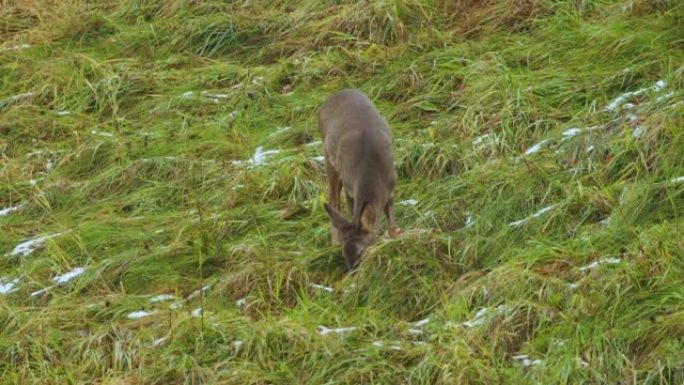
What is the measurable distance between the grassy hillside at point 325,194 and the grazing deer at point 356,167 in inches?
6.2

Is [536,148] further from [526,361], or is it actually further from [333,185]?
[526,361]

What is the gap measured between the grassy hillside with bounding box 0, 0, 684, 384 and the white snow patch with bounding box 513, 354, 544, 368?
0.01 meters

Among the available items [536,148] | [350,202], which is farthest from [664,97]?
[350,202]

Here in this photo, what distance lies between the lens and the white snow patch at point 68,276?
8633 millimetres

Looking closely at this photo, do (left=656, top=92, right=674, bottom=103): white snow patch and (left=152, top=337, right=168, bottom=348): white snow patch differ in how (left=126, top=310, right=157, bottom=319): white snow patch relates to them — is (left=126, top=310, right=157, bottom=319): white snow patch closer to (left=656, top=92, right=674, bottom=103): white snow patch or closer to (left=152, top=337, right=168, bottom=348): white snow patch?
(left=152, top=337, right=168, bottom=348): white snow patch

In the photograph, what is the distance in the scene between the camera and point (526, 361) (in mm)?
6770

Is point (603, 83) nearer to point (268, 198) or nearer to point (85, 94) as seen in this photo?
point (268, 198)

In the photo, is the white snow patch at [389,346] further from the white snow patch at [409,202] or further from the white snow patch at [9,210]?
the white snow patch at [9,210]

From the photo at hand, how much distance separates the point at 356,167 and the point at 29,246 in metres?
1.84

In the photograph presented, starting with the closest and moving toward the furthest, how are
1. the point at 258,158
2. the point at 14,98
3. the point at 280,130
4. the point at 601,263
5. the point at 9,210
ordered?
the point at 601,263 < the point at 9,210 < the point at 258,158 < the point at 280,130 < the point at 14,98

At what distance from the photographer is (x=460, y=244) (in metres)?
8.22

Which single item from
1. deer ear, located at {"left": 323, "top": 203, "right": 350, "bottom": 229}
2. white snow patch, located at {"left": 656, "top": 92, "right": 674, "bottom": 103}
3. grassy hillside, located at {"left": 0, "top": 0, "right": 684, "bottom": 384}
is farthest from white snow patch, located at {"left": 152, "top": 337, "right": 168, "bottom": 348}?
white snow patch, located at {"left": 656, "top": 92, "right": 674, "bottom": 103}

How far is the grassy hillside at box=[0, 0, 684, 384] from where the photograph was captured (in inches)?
277

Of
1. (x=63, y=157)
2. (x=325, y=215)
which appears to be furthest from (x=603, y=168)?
(x=63, y=157)
